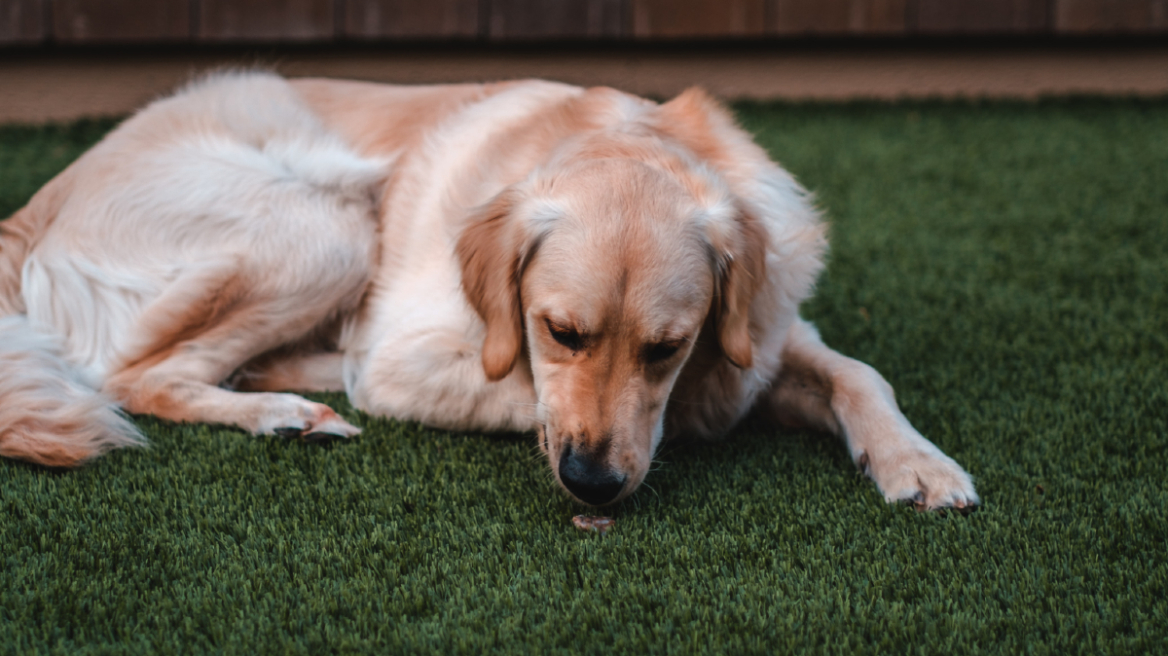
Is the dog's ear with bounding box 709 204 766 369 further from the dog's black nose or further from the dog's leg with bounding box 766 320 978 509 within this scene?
the dog's black nose

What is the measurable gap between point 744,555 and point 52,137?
4.35 meters

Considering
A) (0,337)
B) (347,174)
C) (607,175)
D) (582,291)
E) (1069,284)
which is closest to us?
(582,291)

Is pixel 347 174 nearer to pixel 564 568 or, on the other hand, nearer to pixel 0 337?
pixel 0 337

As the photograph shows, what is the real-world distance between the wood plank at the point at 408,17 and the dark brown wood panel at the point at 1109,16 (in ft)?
10.7

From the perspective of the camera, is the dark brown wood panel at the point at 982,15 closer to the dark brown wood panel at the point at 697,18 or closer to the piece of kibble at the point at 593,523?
the dark brown wood panel at the point at 697,18

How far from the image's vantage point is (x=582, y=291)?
5.96ft

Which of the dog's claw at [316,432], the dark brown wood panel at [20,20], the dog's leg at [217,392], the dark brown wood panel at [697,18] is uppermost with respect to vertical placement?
the dark brown wood panel at [697,18]

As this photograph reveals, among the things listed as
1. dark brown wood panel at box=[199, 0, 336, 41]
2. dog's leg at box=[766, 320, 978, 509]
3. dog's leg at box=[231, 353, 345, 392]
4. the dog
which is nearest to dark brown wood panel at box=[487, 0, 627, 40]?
dark brown wood panel at box=[199, 0, 336, 41]

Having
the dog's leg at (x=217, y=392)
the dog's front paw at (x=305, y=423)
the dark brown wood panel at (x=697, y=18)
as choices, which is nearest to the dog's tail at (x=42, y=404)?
the dog's leg at (x=217, y=392)

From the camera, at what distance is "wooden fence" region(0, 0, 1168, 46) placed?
4695mm

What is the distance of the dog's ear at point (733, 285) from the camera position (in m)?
1.96

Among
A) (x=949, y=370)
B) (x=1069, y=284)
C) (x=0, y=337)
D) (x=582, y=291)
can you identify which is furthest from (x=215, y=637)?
(x=1069, y=284)

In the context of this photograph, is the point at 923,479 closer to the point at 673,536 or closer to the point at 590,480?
the point at 673,536

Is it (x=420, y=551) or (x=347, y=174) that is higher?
(x=347, y=174)
